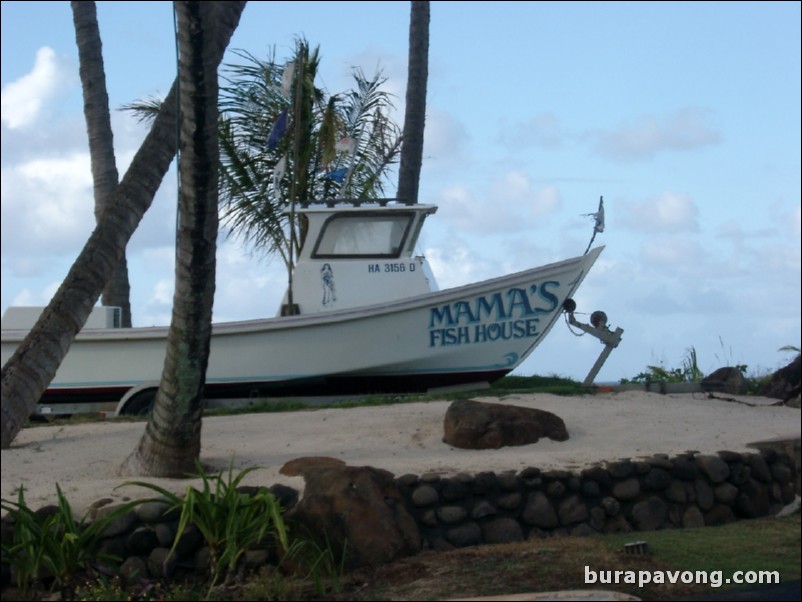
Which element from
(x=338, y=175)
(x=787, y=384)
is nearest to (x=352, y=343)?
(x=338, y=175)

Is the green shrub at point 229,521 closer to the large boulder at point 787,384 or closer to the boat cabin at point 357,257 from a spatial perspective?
the boat cabin at point 357,257

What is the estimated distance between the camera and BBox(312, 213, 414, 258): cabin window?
1330 cm

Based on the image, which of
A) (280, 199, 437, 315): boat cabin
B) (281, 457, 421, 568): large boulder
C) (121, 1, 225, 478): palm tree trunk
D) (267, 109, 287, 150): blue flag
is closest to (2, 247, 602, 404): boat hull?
(280, 199, 437, 315): boat cabin

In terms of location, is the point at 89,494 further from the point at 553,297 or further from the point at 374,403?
the point at 553,297

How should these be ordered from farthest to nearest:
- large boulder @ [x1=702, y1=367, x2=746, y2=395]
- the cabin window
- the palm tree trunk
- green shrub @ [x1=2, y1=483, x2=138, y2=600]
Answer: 1. the cabin window
2. large boulder @ [x1=702, y1=367, x2=746, y2=395]
3. the palm tree trunk
4. green shrub @ [x1=2, y1=483, x2=138, y2=600]

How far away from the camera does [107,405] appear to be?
41.2 ft

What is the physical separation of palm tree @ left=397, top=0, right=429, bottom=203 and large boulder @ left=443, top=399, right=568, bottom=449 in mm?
7105

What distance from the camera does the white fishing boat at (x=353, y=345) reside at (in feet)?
40.5

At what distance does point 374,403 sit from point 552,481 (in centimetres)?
361

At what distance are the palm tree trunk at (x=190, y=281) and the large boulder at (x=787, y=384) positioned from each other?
7.16 meters

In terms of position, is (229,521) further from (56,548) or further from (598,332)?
(598,332)

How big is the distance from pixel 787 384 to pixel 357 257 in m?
A: 5.41

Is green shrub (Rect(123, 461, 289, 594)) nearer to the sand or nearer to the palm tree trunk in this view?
the sand

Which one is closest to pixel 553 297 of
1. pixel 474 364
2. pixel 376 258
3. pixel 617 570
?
pixel 474 364
